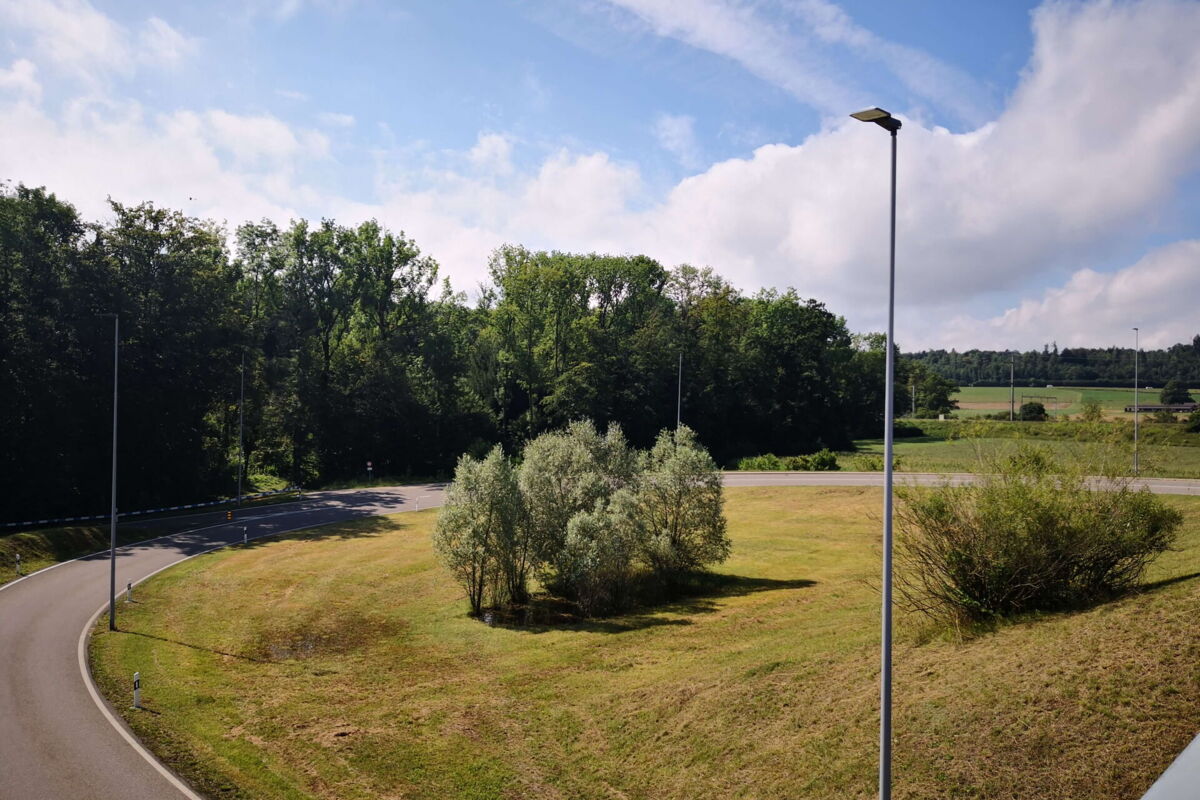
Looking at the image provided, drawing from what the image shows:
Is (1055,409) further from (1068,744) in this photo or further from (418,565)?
(1068,744)

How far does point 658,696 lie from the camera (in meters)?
20.4

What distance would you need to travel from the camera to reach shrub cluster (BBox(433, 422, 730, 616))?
30516 mm

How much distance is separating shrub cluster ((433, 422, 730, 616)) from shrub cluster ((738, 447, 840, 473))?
3222 centimetres

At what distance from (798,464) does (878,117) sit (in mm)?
56823

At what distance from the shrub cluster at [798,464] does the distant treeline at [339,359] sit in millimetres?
8428

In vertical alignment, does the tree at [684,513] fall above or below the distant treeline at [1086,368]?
below

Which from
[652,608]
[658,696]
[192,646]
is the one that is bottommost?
[192,646]

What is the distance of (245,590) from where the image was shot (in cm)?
3288

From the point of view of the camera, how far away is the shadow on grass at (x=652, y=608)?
2866 cm

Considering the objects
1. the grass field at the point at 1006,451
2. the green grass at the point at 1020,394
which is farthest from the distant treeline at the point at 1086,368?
the grass field at the point at 1006,451

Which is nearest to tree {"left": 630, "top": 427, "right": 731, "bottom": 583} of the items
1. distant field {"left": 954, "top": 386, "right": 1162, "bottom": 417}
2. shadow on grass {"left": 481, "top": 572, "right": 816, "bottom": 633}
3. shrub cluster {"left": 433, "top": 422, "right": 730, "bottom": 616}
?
shrub cluster {"left": 433, "top": 422, "right": 730, "bottom": 616}

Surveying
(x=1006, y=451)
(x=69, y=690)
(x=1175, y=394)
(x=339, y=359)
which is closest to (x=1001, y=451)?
(x=1006, y=451)

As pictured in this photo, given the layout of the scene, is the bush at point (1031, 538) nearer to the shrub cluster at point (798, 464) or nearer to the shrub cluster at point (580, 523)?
the shrub cluster at point (580, 523)

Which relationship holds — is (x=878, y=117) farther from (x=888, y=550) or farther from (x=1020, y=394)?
(x=1020, y=394)
